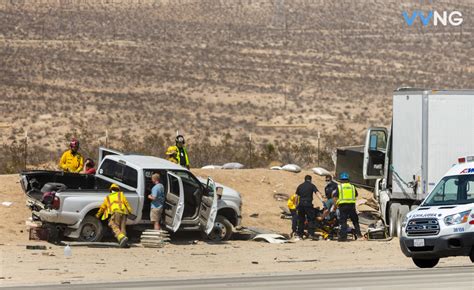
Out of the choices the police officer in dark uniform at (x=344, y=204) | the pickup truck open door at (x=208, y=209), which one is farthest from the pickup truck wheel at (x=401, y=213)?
the pickup truck open door at (x=208, y=209)

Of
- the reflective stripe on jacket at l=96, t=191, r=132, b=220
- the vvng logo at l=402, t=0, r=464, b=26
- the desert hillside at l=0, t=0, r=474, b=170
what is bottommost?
the reflective stripe on jacket at l=96, t=191, r=132, b=220

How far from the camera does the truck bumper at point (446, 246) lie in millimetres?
17938

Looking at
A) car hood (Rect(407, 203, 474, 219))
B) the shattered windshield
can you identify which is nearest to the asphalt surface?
car hood (Rect(407, 203, 474, 219))

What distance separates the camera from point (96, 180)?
24844mm

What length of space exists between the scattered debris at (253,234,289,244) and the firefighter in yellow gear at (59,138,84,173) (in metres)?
4.49

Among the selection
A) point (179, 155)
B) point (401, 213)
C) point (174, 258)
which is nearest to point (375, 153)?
point (401, 213)

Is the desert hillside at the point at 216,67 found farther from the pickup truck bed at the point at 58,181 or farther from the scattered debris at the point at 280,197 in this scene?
the pickup truck bed at the point at 58,181

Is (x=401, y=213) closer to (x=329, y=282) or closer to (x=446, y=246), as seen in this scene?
(x=446, y=246)

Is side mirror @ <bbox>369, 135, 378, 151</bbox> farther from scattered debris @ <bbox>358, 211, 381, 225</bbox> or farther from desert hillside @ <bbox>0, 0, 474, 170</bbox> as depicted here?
desert hillside @ <bbox>0, 0, 474, 170</bbox>

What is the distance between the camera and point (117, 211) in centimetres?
2302

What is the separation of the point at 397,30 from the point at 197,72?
67.3 ft

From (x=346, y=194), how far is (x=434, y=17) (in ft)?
222

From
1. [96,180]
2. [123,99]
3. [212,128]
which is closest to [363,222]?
[96,180]

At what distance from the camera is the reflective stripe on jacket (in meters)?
23.0
